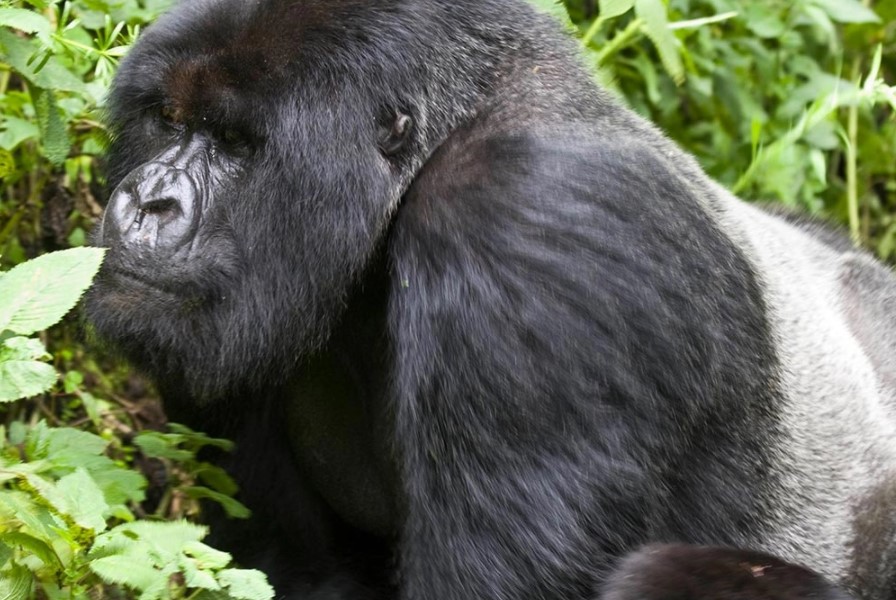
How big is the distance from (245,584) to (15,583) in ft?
1.47

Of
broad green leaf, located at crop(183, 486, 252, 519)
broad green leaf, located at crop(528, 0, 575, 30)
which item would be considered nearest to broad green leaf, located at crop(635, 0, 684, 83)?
broad green leaf, located at crop(528, 0, 575, 30)

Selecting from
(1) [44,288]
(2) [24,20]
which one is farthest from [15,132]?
(1) [44,288]

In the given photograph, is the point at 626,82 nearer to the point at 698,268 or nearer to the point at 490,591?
the point at 698,268

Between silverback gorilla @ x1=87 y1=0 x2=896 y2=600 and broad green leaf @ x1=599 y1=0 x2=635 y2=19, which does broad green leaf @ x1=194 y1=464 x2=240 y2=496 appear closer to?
silverback gorilla @ x1=87 y1=0 x2=896 y2=600

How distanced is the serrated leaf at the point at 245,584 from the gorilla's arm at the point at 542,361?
0.41 meters

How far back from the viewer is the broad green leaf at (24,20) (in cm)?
302

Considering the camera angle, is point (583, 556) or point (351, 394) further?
point (351, 394)

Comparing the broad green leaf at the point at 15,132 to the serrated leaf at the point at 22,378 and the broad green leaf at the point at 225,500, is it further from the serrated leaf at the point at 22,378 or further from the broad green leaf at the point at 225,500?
the serrated leaf at the point at 22,378

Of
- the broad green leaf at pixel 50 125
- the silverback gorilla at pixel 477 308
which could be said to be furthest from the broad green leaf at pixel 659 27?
the broad green leaf at pixel 50 125

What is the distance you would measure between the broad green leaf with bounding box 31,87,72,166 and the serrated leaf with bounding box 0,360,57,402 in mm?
1134

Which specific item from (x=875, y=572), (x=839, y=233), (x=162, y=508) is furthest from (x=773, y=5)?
(x=162, y=508)

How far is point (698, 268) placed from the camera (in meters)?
2.96

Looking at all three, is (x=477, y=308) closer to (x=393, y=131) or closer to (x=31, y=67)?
(x=393, y=131)

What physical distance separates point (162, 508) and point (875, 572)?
204 cm
